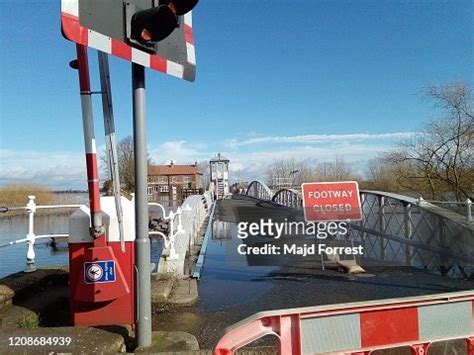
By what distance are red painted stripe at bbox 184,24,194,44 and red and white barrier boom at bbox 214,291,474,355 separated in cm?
249

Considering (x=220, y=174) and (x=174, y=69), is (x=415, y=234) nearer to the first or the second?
(x=174, y=69)

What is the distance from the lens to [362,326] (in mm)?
2479

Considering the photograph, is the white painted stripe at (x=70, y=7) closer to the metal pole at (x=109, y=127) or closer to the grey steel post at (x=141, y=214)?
the grey steel post at (x=141, y=214)

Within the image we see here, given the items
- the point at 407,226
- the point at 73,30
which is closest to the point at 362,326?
the point at 73,30

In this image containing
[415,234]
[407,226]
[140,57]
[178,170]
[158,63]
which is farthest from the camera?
[178,170]

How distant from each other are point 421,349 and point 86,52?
11.2ft

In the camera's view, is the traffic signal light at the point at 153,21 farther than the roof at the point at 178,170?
No

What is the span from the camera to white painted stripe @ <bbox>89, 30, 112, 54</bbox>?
2.80 meters

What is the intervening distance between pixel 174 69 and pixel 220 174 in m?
51.6

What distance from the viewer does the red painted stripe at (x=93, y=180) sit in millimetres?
3354

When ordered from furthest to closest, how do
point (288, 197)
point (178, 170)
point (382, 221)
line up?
point (178, 170), point (288, 197), point (382, 221)

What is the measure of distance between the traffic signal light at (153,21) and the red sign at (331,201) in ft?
15.2

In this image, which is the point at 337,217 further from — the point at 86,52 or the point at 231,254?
the point at 86,52

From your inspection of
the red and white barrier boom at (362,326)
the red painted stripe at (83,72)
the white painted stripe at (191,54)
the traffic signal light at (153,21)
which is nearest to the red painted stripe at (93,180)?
the red painted stripe at (83,72)
